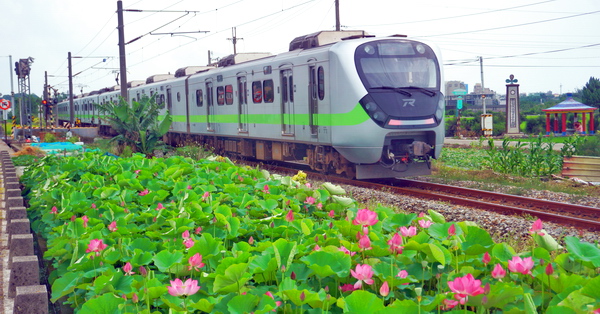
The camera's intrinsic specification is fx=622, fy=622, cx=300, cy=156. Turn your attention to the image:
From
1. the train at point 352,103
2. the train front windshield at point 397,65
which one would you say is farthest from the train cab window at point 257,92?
the train front windshield at point 397,65

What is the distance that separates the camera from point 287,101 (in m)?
14.4

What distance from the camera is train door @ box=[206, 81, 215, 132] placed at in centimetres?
1985

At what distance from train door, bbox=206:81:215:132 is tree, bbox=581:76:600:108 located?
35971 millimetres

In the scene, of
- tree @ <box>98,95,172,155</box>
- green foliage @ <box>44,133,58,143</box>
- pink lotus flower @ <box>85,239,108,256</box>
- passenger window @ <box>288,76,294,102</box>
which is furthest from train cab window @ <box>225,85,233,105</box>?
green foliage @ <box>44,133,58,143</box>

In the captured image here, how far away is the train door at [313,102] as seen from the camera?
519 inches

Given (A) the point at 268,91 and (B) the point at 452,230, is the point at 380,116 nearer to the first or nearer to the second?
(A) the point at 268,91

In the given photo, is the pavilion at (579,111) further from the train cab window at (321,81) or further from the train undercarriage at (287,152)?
the train cab window at (321,81)

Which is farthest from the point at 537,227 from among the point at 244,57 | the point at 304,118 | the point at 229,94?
the point at 244,57

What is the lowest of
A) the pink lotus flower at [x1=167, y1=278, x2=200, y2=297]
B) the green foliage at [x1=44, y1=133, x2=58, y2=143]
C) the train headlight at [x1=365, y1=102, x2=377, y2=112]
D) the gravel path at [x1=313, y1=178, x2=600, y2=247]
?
the gravel path at [x1=313, y1=178, x2=600, y2=247]

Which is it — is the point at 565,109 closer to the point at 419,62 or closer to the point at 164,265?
the point at 419,62

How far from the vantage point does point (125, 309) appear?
273 centimetres

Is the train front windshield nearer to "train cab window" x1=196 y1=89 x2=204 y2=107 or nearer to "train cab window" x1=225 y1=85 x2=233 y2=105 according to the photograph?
"train cab window" x1=225 y1=85 x2=233 y2=105

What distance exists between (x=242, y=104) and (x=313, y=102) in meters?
4.29

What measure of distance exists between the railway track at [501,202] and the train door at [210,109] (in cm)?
696
